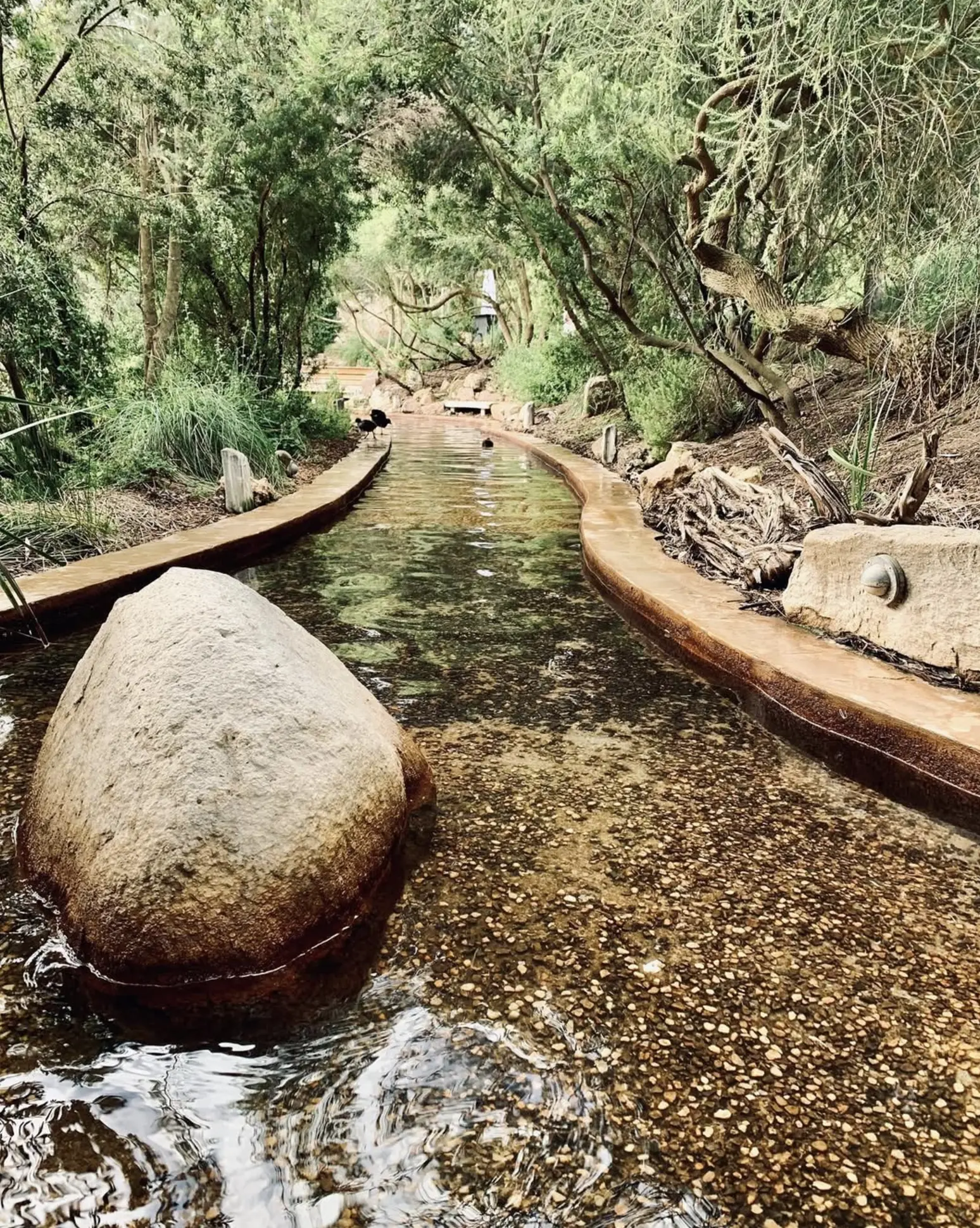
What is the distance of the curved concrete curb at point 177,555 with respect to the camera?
15.2 ft

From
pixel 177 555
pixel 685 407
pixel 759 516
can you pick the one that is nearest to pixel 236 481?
pixel 177 555

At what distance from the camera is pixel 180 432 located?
28.0ft

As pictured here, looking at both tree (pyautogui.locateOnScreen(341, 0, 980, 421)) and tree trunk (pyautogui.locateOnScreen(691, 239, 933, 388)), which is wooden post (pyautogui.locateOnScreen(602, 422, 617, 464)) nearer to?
tree (pyautogui.locateOnScreen(341, 0, 980, 421))

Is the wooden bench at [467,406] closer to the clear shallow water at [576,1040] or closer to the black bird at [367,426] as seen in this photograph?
the black bird at [367,426]

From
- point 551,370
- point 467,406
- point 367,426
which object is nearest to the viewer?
point 367,426

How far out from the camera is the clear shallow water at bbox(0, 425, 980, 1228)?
4.90ft

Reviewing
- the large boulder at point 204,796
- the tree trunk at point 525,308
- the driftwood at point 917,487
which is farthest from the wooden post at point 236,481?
the tree trunk at point 525,308

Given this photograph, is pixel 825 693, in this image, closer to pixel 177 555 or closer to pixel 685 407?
pixel 177 555

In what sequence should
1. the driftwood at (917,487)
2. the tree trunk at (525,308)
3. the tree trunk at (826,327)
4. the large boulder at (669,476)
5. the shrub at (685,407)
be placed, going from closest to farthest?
the driftwood at (917,487) → the tree trunk at (826,327) → the large boulder at (669,476) → the shrub at (685,407) → the tree trunk at (525,308)

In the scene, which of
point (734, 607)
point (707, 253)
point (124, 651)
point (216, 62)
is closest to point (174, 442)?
point (216, 62)

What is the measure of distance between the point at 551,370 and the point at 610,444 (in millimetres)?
8927

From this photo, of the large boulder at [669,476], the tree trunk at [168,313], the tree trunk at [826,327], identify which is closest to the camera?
the tree trunk at [826,327]

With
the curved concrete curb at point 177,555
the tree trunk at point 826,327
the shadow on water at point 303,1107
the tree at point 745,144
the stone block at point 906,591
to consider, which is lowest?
the curved concrete curb at point 177,555

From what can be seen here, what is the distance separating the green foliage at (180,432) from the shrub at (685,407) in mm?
5113
